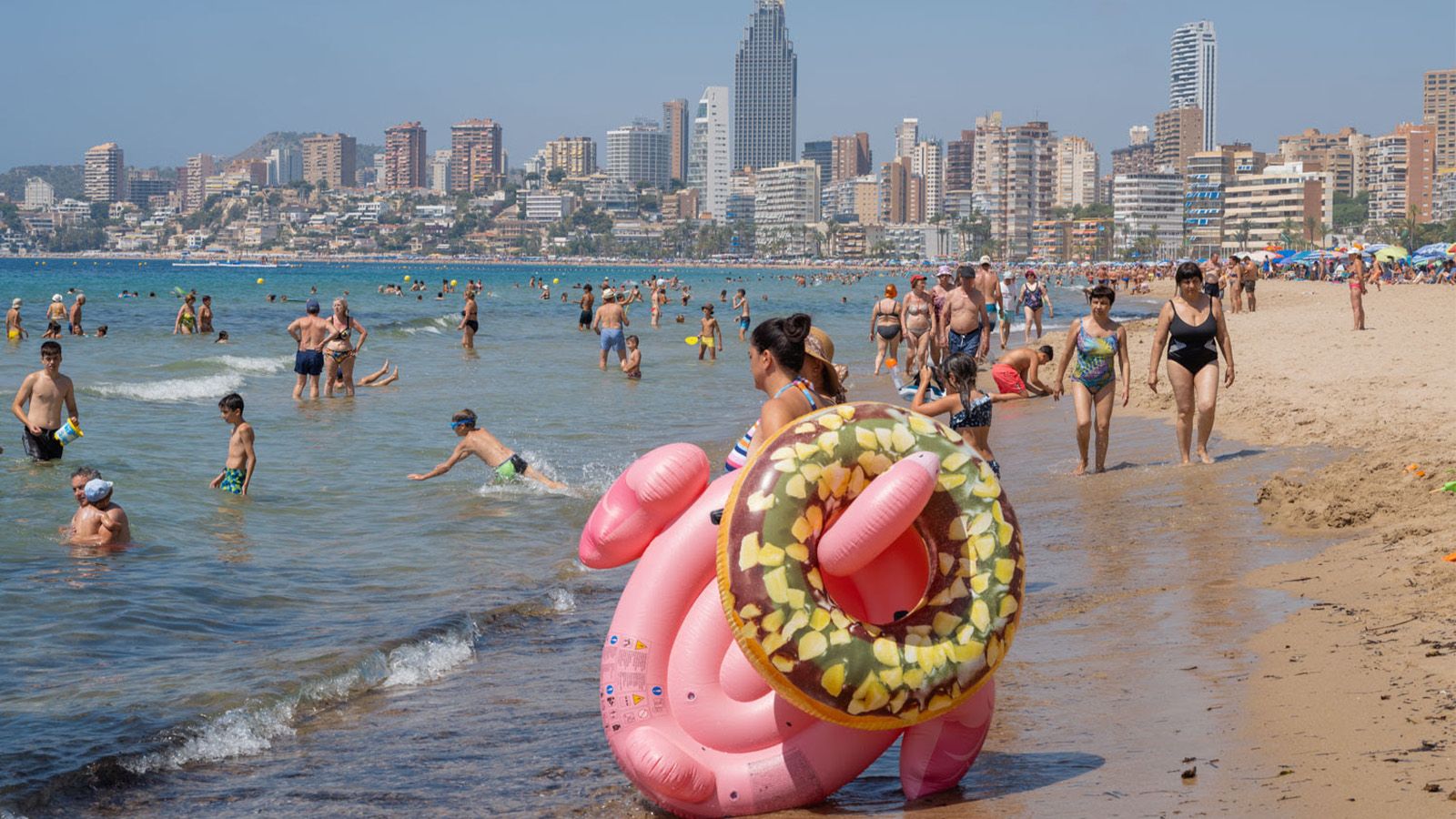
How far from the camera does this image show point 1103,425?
932 centimetres

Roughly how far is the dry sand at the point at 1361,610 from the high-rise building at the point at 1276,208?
14890 centimetres

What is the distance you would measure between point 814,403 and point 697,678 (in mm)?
886

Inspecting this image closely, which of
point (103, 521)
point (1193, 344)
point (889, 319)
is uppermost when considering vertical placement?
point (889, 319)

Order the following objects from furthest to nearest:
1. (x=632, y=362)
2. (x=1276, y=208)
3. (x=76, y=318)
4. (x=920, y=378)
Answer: (x=1276, y=208)
(x=76, y=318)
(x=632, y=362)
(x=920, y=378)

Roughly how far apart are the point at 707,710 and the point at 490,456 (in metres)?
7.04

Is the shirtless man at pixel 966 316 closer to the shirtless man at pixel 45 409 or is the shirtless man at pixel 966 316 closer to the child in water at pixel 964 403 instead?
the child in water at pixel 964 403

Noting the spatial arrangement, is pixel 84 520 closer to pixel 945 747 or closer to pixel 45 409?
pixel 45 409

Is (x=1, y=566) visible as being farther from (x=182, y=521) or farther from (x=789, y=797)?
(x=789, y=797)

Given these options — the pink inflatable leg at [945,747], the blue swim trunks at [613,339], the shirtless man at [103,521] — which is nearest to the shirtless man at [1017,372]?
the shirtless man at [103,521]

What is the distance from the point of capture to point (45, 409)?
1085 cm

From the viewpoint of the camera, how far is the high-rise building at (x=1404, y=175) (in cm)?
18538

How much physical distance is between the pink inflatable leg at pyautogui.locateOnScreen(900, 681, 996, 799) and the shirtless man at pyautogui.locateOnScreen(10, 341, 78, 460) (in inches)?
350

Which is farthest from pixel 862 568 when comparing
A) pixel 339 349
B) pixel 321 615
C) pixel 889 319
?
pixel 889 319

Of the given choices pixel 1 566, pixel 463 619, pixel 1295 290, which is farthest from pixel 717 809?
pixel 1295 290
